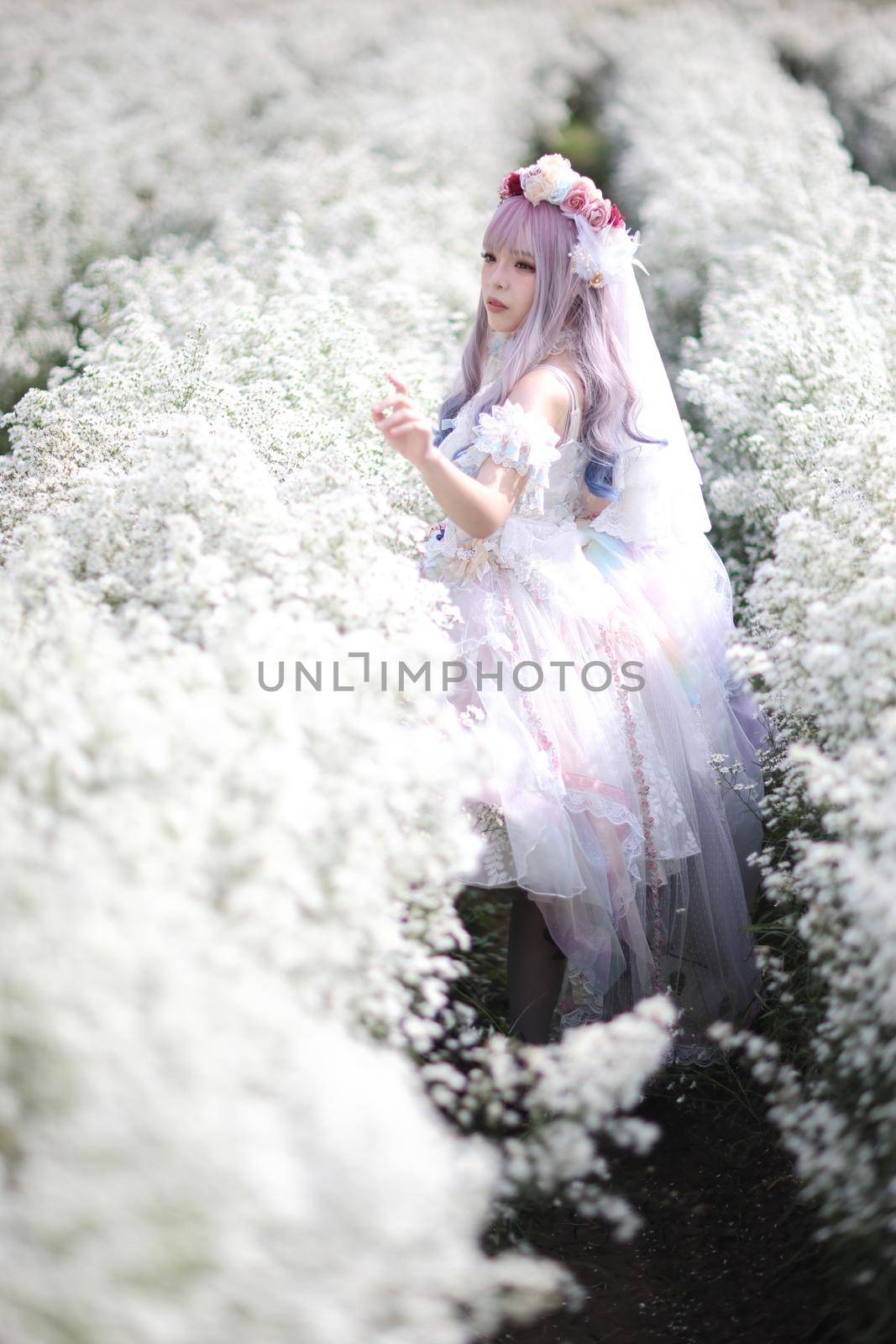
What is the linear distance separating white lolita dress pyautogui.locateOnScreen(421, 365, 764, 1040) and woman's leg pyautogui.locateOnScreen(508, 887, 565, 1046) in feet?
0.30

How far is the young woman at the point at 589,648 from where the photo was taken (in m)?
3.22

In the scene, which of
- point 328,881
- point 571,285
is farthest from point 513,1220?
point 571,285

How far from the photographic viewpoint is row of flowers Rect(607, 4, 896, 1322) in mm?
2150

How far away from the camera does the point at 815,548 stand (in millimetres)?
3139

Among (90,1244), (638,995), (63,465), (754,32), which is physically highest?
(754,32)

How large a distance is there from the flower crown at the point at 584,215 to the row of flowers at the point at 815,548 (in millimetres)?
895

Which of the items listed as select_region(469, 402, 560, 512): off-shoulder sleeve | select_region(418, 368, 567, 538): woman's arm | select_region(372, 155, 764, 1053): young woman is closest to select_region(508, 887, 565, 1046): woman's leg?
select_region(372, 155, 764, 1053): young woman

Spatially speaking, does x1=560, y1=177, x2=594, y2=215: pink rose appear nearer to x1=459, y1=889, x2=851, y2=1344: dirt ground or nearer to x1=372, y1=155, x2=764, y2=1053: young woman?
x1=372, y1=155, x2=764, y2=1053: young woman

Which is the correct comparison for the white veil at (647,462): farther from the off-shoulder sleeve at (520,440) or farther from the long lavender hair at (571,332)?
the off-shoulder sleeve at (520,440)

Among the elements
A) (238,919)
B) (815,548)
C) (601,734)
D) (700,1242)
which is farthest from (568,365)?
(700,1242)

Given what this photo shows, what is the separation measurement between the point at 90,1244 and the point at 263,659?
4.21 feet

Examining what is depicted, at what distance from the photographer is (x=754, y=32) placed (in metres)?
20.0

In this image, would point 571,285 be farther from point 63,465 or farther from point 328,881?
point 328,881

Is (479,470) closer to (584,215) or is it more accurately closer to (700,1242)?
(584,215)
